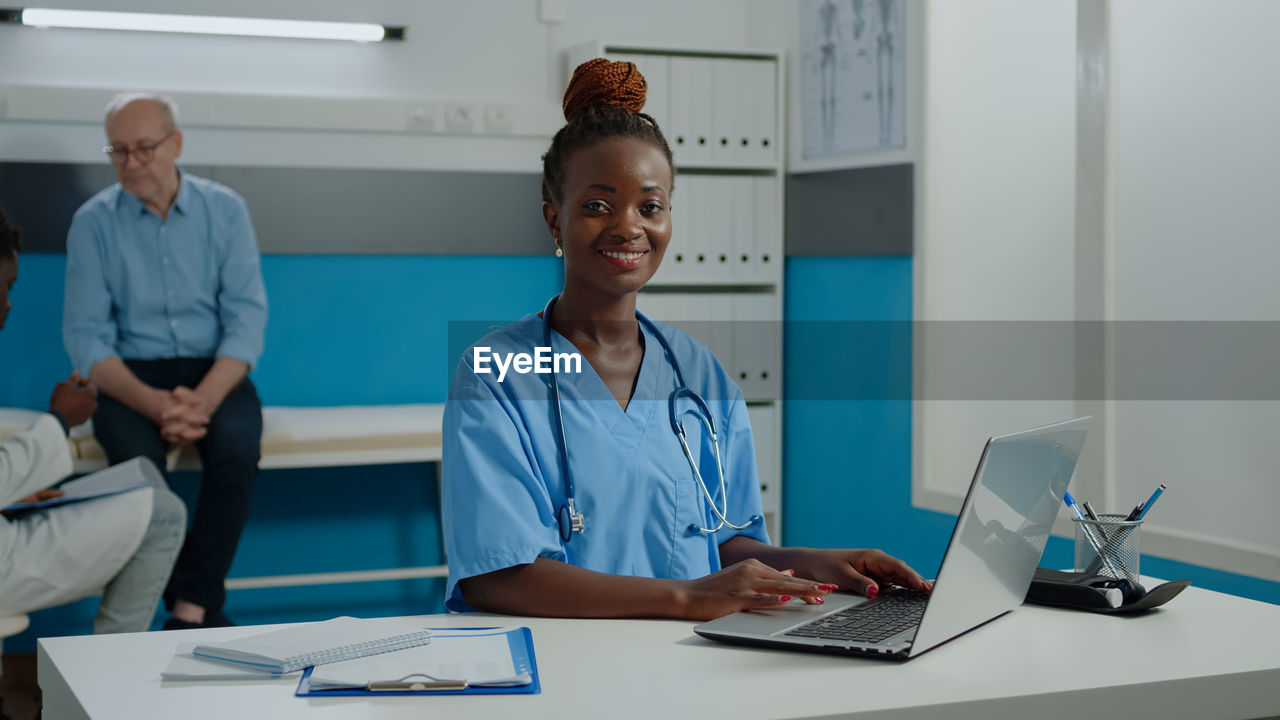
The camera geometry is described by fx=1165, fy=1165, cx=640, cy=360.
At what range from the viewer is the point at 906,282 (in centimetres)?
331

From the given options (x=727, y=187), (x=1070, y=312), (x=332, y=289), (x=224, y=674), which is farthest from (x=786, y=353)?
(x=224, y=674)

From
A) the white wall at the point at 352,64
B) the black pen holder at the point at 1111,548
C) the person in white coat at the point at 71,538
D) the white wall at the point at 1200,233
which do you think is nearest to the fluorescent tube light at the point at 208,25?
the white wall at the point at 352,64

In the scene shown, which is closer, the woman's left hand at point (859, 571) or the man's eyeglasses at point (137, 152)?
the woman's left hand at point (859, 571)

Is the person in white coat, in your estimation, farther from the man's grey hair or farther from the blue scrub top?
the blue scrub top

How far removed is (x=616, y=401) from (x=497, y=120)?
2450mm

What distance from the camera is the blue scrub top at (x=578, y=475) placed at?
3.94ft

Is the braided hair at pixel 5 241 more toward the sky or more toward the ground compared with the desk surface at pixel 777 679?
more toward the sky

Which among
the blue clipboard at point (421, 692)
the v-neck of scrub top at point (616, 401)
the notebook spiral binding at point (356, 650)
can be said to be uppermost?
the v-neck of scrub top at point (616, 401)

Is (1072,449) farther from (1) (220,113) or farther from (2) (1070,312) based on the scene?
(1) (220,113)

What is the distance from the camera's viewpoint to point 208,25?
134 inches

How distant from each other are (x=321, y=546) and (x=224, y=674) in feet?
8.99

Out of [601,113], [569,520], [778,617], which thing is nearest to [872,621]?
[778,617]

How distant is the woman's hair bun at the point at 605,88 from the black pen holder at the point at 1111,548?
28.5 inches

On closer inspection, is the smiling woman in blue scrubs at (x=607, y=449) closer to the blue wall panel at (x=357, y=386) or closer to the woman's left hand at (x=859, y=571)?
the woman's left hand at (x=859, y=571)
